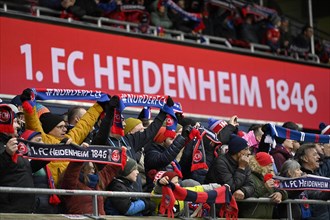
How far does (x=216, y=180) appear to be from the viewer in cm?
1072

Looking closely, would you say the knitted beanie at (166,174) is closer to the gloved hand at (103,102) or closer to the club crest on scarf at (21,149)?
the gloved hand at (103,102)

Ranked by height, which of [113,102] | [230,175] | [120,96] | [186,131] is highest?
[120,96]

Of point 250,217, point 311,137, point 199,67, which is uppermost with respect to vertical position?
point 199,67

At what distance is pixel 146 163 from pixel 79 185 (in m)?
1.43

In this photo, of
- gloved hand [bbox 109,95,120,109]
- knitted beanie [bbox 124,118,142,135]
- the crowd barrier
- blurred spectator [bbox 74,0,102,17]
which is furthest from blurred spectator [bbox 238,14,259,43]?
gloved hand [bbox 109,95,120,109]

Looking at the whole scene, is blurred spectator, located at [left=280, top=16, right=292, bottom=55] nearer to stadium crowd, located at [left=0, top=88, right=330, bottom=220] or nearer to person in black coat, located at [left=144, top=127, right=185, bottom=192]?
stadium crowd, located at [left=0, top=88, right=330, bottom=220]

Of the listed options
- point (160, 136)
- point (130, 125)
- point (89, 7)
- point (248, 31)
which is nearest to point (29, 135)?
point (130, 125)

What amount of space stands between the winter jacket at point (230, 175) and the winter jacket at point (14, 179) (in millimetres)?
2328

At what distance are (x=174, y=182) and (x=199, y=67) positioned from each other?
24.0 ft

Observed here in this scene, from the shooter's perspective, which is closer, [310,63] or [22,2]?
[22,2]

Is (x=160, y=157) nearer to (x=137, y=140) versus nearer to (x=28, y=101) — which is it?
(x=137, y=140)

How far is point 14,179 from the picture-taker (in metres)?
9.02

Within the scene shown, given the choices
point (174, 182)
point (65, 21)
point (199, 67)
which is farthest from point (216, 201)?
point (199, 67)

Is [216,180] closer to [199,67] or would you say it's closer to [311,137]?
[311,137]
